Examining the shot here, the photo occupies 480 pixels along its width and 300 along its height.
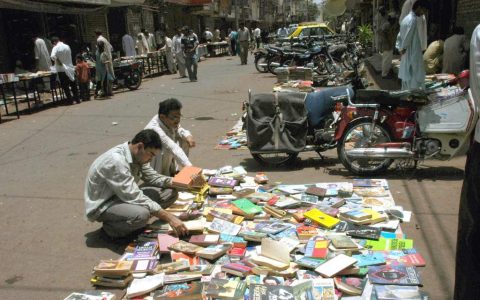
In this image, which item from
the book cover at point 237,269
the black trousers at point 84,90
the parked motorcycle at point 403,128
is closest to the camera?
the book cover at point 237,269

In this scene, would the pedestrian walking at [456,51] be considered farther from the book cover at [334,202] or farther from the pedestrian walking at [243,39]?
the pedestrian walking at [243,39]

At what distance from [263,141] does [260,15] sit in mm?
63623

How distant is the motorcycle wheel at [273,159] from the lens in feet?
19.8

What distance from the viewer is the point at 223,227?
4.10m

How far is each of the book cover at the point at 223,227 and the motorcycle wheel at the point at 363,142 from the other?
1986 mm

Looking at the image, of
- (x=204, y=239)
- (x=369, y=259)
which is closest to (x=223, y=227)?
(x=204, y=239)

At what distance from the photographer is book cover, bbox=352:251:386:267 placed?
133 inches

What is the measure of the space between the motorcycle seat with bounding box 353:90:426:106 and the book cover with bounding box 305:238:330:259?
2.26 metres

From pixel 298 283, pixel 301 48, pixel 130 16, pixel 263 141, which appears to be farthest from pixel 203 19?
pixel 298 283

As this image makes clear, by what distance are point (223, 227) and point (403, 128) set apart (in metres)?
2.52

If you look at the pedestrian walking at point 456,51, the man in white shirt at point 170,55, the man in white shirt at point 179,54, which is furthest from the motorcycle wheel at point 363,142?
the man in white shirt at point 170,55

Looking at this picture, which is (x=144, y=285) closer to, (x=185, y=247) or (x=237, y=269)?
(x=185, y=247)

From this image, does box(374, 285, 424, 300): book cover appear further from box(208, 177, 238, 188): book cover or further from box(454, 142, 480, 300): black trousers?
box(208, 177, 238, 188): book cover

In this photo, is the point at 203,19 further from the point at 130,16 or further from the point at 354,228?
the point at 354,228
